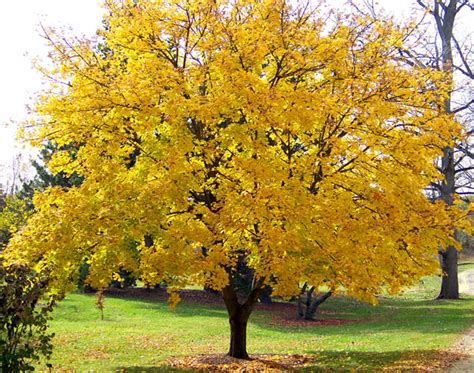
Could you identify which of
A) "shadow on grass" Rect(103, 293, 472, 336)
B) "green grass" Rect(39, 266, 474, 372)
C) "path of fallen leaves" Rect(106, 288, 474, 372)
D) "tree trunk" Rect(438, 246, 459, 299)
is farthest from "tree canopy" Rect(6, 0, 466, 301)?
"tree trunk" Rect(438, 246, 459, 299)

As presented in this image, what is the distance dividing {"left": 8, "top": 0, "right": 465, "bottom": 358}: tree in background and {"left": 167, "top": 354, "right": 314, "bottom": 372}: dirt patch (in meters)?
2.59

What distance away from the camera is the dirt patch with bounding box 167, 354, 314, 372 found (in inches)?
453

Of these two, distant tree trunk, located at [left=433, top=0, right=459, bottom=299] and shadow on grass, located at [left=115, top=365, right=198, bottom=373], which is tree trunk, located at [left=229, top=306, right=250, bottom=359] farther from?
distant tree trunk, located at [left=433, top=0, right=459, bottom=299]

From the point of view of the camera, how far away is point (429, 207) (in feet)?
34.5

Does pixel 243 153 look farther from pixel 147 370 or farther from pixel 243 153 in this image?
pixel 147 370

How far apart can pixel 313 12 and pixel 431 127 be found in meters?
3.33

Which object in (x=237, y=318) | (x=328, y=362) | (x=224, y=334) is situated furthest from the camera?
(x=224, y=334)

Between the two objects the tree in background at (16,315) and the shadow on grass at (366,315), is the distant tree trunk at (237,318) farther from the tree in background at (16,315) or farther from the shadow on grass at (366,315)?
the shadow on grass at (366,315)

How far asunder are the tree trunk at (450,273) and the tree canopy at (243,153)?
21778 millimetres

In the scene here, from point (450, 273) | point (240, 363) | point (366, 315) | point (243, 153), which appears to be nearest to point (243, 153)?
point (243, 153)

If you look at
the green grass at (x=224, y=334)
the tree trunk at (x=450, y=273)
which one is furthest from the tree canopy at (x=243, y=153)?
the tree trunk at (x=450, y=273)

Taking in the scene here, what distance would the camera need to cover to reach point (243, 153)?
11.2m

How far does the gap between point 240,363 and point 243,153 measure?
16.2 ft

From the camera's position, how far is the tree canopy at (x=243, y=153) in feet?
30.7
